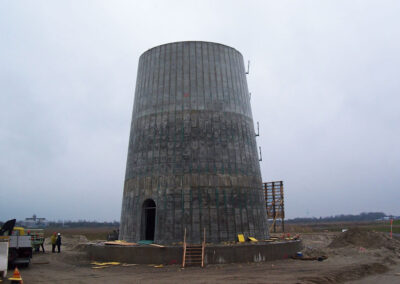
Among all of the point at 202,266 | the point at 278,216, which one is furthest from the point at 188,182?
the point at 278,216

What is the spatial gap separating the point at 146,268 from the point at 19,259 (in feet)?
23.1

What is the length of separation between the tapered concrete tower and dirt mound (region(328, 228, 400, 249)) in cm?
1015

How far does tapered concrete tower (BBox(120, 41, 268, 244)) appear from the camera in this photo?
18.7 metres

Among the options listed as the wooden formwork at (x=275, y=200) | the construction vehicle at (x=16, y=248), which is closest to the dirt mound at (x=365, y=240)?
the wooden formwork at (x=275, y=200)

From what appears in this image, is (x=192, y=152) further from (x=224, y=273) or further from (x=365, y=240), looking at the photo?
(x=365, y=240)

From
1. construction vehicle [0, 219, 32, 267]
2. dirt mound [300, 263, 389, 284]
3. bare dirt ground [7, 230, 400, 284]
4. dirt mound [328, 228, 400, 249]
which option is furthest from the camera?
dirt mound [328, 228, 400, 249]

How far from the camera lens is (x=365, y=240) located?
26.7 meters

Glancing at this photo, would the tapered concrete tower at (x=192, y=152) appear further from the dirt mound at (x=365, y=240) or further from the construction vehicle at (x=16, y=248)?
the dirt mound at (x=365, y=240)

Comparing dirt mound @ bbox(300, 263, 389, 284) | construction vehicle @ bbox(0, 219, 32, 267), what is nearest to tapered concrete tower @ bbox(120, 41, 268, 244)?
construction vehicle @ bbox(0, 219, 32, 267)

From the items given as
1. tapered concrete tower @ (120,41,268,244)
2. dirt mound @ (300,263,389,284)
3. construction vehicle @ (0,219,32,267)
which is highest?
tapered concrete tower @ (120,41,268,244)

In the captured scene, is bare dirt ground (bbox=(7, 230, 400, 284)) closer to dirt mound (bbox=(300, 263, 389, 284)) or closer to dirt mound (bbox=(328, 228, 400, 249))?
dirt mound (bbox=(300, 263, 389, 284))

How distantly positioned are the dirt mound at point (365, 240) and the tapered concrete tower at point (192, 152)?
10.1 m

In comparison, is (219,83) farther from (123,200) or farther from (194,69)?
(123,200)

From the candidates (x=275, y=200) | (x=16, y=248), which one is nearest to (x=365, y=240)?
(x=275, y=200)
